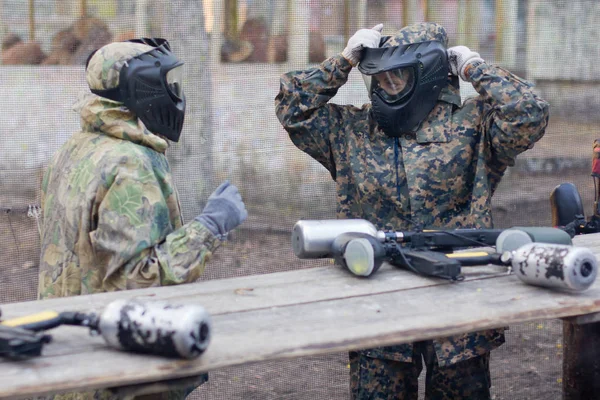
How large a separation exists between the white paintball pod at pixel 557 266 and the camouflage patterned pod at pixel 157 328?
3.64 feet

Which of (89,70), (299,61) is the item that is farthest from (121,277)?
(299,61)

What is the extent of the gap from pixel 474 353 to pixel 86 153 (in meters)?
1.61

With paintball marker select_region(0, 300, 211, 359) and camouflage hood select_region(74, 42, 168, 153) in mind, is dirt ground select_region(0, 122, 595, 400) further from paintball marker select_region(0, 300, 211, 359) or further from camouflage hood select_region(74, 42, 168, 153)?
paintball marker select_region(0, 300, 211, 359)

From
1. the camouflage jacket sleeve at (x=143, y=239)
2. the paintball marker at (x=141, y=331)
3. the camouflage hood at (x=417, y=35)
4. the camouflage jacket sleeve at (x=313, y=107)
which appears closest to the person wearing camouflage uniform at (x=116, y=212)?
the camouflage jacket sleeve at (x=143, y=239)

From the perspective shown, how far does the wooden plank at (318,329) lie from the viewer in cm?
177

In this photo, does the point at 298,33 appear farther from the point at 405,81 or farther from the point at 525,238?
the point at 525,238

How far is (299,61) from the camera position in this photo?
4938 mm

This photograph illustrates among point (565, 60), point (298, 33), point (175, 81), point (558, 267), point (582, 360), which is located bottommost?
point (582, 360)

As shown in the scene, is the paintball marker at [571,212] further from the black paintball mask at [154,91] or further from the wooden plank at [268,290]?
the black paintball mask at [154,91]

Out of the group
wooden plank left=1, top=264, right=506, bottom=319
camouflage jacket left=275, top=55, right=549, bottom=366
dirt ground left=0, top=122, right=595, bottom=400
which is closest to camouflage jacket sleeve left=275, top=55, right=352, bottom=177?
camouflage jacket left=275, top=55, right=549, bottom=366

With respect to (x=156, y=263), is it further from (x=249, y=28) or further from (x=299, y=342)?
(x=249, y=28)

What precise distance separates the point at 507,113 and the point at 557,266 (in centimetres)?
88

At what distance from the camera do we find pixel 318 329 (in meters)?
2.06

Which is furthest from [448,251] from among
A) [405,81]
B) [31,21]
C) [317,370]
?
[31,21]
